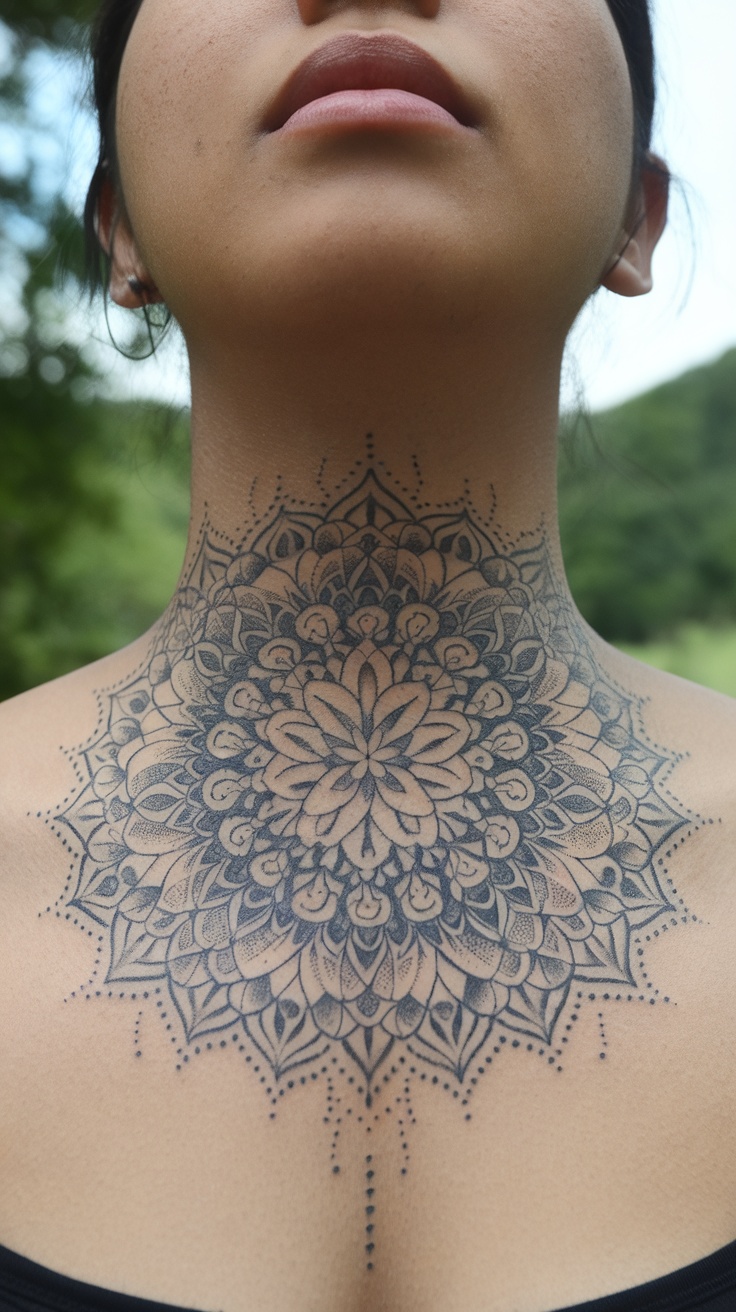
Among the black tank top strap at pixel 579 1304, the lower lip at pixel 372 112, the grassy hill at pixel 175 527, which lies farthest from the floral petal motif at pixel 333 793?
the grassy hill at pixel 175 527

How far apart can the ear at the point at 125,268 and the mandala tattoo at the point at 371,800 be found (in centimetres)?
60

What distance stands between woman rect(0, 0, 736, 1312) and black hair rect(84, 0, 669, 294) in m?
0.38

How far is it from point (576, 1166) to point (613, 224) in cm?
139

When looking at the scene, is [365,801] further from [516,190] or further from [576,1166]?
[516,190]

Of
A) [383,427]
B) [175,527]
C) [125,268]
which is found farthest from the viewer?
[175,527]

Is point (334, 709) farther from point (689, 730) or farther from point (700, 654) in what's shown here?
point (700, 654)

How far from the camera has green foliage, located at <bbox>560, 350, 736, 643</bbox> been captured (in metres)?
9.43

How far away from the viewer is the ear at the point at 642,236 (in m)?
2.01

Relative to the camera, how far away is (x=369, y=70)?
4.79ft

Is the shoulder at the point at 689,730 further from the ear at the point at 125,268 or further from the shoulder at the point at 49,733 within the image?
the ear at the point at 125,268

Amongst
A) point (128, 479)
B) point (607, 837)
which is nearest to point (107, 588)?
point (128, 479)

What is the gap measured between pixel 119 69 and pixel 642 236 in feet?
3.70

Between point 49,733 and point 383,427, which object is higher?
point 383,427

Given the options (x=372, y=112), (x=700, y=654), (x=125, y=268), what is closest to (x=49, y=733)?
(x=125, y=268)
